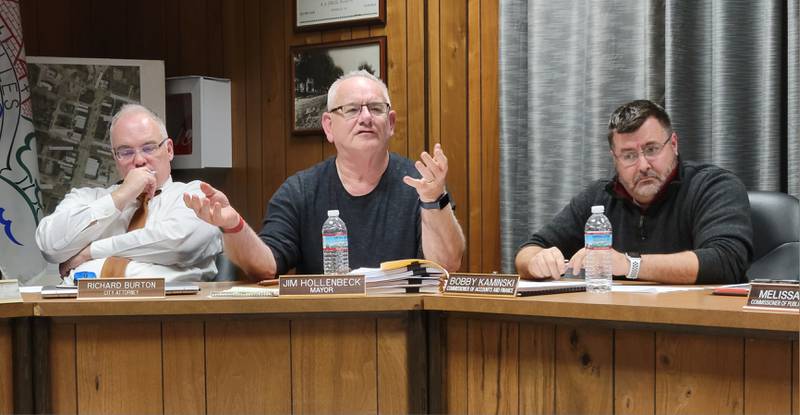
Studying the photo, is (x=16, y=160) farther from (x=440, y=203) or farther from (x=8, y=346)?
(x=440, y=203)

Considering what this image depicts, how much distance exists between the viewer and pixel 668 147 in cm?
255

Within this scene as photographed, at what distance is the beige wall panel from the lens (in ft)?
6.36

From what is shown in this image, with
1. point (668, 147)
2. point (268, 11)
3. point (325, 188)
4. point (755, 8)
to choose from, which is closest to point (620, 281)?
point (668, 147)

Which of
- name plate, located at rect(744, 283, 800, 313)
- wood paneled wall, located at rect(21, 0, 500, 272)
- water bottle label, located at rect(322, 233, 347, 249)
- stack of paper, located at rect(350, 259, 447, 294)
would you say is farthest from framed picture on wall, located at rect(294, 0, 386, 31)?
name plate, located at rect(744, 283, 800, 313)

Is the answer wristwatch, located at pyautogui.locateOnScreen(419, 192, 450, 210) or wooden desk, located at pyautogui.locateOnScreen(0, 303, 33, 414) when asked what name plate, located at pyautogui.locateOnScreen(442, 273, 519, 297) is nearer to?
wristwatch, located at pyautogui.locateOnScreen(419, 192, 450, 210)

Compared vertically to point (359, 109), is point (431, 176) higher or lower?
lower

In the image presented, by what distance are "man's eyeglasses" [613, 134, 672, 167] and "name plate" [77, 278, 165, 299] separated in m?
1.35

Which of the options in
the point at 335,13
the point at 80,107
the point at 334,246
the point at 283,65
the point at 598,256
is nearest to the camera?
the point at 598,256

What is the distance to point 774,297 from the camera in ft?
5.21

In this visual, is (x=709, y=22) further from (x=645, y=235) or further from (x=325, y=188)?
(x=325, y=188)

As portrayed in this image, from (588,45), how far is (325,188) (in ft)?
3.70

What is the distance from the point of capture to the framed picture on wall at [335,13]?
379 cm

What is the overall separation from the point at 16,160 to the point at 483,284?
2803 millimetres

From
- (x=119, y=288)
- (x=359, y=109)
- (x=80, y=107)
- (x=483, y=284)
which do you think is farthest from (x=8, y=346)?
(x=80, y=107)
